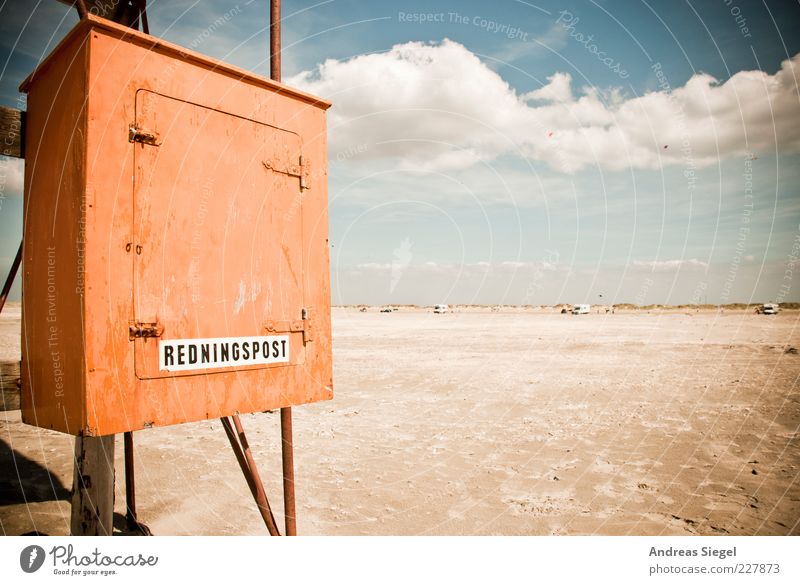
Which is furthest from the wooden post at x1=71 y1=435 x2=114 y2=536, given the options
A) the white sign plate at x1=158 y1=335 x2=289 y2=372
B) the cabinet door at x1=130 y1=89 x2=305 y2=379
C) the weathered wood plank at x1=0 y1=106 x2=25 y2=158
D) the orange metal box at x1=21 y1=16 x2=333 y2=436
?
the weathered wood plank at x1=0 y1=106 x2=25 y2=158

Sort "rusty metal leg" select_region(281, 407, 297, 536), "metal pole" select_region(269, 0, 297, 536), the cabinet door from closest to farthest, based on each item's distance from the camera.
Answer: the cabinet door
"metal pole" select_region(269, 0, 297, 536)
"rusty metal leg" select_region(281, 407, 297, 536)

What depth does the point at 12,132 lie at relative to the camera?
307 centimetres

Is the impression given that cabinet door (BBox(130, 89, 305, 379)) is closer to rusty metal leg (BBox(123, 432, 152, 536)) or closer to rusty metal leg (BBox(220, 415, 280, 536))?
rusty metal leg (BBox(220, 415, 280, 536))

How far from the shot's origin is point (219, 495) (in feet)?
18.0

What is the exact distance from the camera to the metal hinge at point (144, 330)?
2.50m

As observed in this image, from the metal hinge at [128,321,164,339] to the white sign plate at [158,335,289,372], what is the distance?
6cm

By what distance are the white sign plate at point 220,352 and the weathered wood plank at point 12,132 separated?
1.82m

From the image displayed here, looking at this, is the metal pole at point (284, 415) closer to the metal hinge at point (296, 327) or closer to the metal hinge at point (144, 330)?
the metal hinge at point (296, 327)

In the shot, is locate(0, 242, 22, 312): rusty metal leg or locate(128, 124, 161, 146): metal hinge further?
locate(0, 242, 22, 312): rusty metal leg

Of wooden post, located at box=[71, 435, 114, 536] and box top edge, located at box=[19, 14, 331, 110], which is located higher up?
box top edge, located at box=[19, 14, 331, 110]

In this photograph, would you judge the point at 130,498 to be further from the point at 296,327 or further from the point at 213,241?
the point at 213,241

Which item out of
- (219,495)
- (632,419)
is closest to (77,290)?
(219,495)

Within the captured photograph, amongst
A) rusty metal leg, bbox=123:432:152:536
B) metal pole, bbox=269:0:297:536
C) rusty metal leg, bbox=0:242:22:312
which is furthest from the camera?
rusty metal leg, bbox=123:432:152:536

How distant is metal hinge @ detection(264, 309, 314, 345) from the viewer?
3.10m
